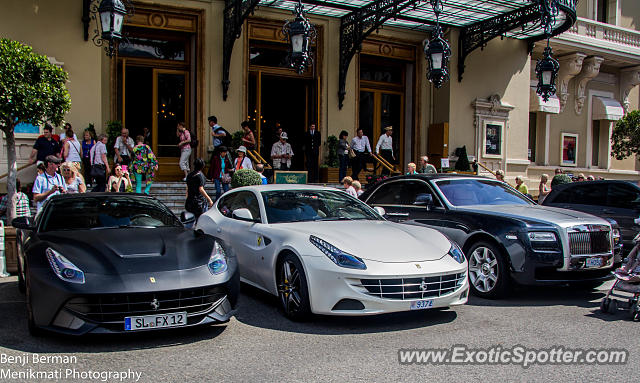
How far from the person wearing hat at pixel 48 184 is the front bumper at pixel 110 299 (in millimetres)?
4608

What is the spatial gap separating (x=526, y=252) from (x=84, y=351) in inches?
194

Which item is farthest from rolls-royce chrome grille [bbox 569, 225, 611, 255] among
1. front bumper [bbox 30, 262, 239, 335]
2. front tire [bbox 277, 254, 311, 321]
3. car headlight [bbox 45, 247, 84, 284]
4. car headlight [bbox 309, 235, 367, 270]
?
car headlight [bbox 45, 247, 84, 284]

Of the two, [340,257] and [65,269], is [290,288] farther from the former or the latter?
[65,269]

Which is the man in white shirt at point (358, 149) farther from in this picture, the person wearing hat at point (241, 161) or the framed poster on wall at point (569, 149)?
the framed poster on wall at point (569, 149)

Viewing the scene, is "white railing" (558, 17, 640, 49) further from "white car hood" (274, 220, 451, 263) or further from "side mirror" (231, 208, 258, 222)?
"side mirror" (231, 208, 258, 222)

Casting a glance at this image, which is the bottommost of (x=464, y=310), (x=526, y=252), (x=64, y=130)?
(x=464, y=310)

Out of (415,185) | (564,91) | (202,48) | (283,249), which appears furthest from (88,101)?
(564,91)

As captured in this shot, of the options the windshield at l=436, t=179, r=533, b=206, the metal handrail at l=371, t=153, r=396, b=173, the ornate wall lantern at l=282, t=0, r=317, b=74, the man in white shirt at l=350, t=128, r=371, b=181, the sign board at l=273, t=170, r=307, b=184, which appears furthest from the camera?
the metal handrail at l=371, t=153, r=396, b=173

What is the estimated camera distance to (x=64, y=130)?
1459 cm

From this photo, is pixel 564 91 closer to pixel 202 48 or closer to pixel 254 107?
pixel 254 107

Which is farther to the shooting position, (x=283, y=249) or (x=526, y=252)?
(x=526, y=252)

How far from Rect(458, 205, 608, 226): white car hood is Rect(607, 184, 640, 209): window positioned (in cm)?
327

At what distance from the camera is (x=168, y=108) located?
17234mm

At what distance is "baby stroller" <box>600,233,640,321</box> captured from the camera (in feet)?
20.5
